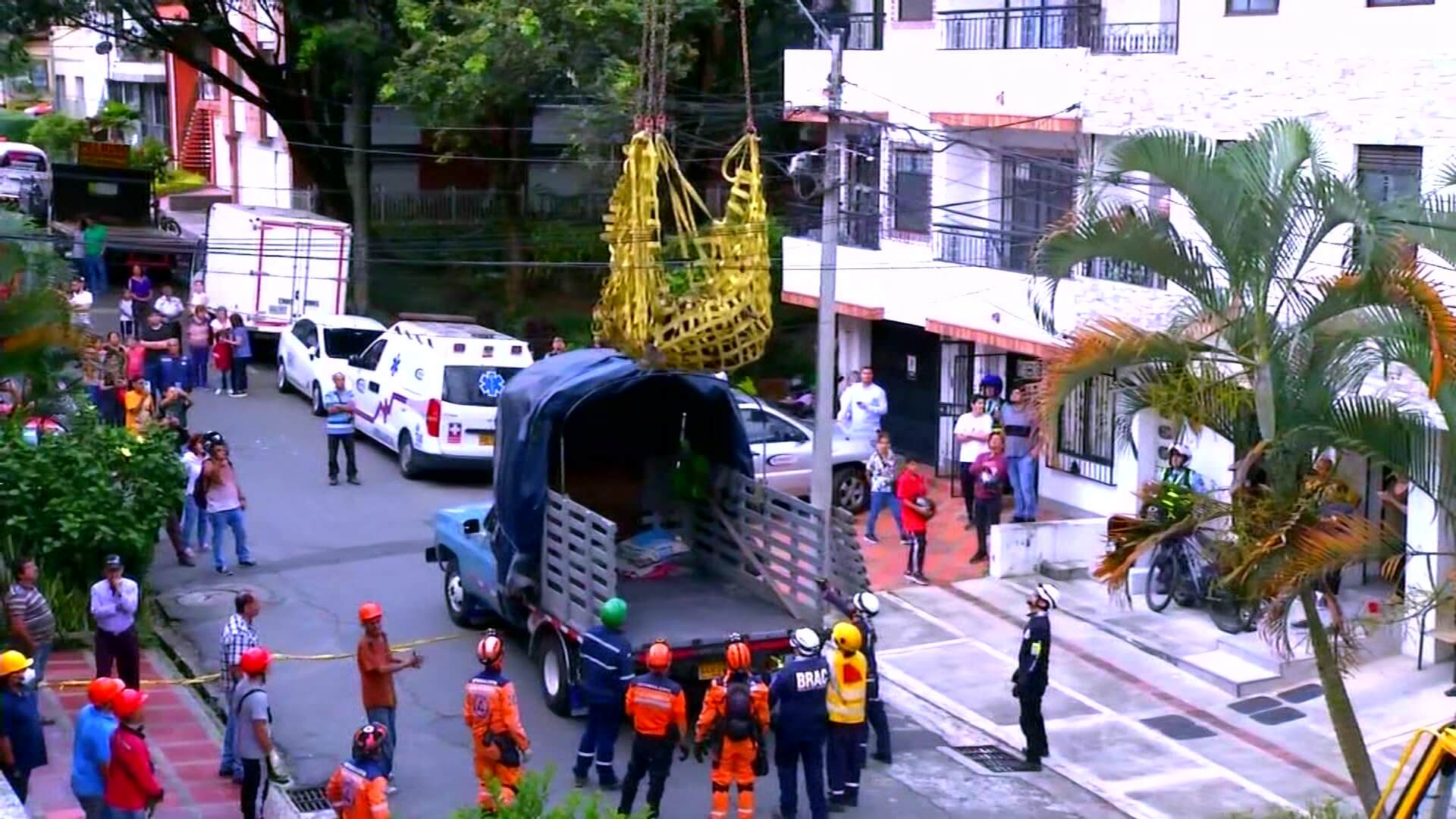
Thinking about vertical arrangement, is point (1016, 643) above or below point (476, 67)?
below

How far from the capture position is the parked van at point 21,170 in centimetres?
3803

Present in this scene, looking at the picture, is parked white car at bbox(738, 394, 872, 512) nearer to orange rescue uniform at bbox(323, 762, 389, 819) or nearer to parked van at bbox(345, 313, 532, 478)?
parked van at bbox(345, 313, 532, 478)

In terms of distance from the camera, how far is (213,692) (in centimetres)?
1544

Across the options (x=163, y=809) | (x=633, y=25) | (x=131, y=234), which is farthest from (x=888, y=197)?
(x=131, y=234)

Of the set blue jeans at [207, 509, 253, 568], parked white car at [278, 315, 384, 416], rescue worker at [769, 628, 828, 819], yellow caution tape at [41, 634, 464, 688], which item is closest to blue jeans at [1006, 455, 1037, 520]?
yellow caution tape at [41, 634, 464, 688]

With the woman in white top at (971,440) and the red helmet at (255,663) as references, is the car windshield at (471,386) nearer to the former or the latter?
the woman in white top at (971,440)

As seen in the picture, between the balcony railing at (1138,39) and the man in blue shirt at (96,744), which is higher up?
the balcony railing at (1138,39)

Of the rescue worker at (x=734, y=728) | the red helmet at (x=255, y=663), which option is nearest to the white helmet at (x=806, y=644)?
the rescue worker at (x=734, y=728)

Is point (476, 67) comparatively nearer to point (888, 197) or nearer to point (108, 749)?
point (888, 197)

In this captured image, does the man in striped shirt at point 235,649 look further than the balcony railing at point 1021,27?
No

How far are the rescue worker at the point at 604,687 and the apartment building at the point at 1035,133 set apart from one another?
230 inches

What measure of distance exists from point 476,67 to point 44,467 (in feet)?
39.4

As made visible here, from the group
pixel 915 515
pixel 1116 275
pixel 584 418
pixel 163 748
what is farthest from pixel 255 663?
pixel 1116 275

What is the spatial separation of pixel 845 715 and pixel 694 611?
7.51 feet
